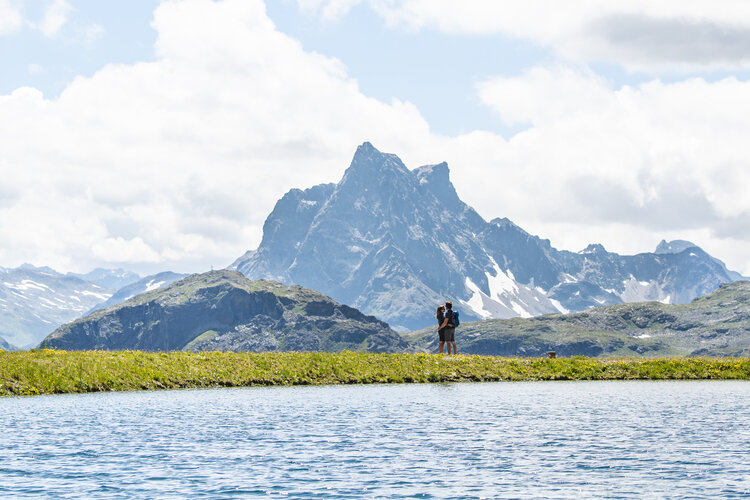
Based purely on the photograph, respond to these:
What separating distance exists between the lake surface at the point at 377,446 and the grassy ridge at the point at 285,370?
6.48m

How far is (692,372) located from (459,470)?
51736 millimetres

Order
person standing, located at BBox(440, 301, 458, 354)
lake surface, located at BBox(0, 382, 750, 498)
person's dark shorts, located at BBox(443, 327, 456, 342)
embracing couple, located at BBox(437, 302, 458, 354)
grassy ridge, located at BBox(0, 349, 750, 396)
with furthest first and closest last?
person's dark shorts, located at BBox(443, 327, 456, 342) < embracing couple, located at BBox(437, 302, 458, 354) < person standing, located at BBox(440, 301, 458, 354) < grassy ridge, located at BBox(0, 349, 750, 396) < lake surface, located at BBox(0, 382, 750, 498)

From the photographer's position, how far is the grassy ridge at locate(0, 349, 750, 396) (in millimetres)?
55906

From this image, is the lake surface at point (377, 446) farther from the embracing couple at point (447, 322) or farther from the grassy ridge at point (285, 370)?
the embracing couple at point (447, 322)

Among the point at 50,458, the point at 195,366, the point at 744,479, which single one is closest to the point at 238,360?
the point at 195,366

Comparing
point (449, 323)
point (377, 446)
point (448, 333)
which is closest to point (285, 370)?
point (449, 323)

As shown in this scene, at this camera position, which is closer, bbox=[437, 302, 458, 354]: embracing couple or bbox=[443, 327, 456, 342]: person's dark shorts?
bbox=[437, 302, 458, 354]: embracing couple

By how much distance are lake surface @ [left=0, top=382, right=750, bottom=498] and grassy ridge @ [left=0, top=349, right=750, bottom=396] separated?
6.48 meters

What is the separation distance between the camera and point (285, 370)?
62969mm

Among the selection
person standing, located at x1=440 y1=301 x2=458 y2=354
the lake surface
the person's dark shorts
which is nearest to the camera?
the lake surface

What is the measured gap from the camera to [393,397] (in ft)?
164

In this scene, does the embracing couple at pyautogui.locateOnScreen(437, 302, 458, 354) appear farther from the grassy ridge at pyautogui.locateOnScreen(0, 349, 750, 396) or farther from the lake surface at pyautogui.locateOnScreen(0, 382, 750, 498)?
the lake surface at pyautogui.locateOnScreen(0, 382, 750, 498)

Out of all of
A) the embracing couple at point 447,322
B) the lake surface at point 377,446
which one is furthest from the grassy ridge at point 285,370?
the lake surface at point 377,446

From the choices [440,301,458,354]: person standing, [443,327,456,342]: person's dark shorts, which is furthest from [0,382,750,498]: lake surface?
[443,327,456,342]: person's dark shorts
